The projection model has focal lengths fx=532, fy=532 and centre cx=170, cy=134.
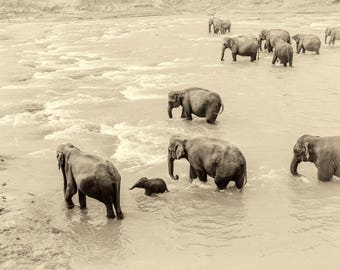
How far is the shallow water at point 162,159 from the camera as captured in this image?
7.11 metres

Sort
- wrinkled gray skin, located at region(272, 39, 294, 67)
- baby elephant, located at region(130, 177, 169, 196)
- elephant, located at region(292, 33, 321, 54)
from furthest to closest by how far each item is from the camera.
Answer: elephant, located at region(292, 33, 321, 54) → wrinkled gray skin, located at region(272, 39, 294, 67) → baby elephant, located at region(130, 177, 169, 196)

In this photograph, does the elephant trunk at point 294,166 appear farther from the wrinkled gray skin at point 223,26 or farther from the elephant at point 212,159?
the wrinkled gray skin at point 223,26

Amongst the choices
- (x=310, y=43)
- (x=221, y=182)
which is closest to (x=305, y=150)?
(x=221, y=182)

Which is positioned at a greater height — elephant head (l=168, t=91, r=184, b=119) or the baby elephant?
elephant head (l=168, t=91, r=184, b=119)

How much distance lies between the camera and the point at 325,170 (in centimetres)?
909

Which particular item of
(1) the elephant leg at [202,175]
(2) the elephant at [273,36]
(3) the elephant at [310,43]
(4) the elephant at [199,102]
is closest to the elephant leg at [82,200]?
(1) the elephant leg at [202,175]

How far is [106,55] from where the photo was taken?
84.4 feet

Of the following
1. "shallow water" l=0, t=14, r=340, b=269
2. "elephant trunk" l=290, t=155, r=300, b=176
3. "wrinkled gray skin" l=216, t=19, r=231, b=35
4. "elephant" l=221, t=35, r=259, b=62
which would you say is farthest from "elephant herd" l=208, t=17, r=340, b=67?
"elephant trunk" l=290, t=155, r=300, b=176

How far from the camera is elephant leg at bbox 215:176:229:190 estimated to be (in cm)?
878

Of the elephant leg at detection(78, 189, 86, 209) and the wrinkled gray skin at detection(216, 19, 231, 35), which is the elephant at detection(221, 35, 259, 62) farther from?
the elephant leg at detection(78, 189, 86, 209)

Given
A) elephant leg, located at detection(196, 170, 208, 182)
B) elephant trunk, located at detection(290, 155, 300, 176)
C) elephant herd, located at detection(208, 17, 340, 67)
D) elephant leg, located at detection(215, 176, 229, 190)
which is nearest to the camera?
elephant leg, located at detection(215, 176, 229, 190)

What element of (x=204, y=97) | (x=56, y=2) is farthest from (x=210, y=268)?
(x=56, y=2)

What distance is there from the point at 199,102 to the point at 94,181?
576 centimetres

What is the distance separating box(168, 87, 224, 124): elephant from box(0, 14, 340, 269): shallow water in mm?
320
